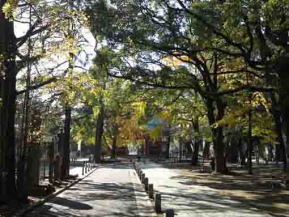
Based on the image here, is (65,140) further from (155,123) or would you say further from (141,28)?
(155,123)

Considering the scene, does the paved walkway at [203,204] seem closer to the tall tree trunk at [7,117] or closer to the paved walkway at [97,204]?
the paved walkway at [97,204]

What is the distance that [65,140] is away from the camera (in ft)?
118

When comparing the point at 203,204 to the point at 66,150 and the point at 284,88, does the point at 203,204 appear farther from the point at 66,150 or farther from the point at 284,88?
the point at 66,150

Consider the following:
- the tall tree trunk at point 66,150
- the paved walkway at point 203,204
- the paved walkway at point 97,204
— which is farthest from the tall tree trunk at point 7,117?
the tall tree trunk at point 66,150

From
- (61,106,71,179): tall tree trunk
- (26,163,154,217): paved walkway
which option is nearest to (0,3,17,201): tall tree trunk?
(26,163,154,217): paved walkway

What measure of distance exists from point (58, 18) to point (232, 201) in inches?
406

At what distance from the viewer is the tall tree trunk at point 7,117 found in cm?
1833

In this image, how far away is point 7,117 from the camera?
19.2 metres

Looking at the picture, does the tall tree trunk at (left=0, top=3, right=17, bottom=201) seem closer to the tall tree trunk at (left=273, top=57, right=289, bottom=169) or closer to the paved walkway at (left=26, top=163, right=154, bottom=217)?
the paved walkway at (left=26, top=163, right=154, bottom=217)

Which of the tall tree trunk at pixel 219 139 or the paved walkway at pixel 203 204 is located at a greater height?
the tall tree trunk at pixel 219 139

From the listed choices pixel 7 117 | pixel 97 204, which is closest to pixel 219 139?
pixel 97 204

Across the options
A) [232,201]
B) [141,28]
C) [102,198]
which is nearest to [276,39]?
[141,28]

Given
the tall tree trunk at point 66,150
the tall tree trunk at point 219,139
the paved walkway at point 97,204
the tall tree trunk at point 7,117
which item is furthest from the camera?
the tall tree trunk at point 219,139

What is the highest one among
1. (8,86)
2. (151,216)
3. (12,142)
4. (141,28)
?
(141,28)
